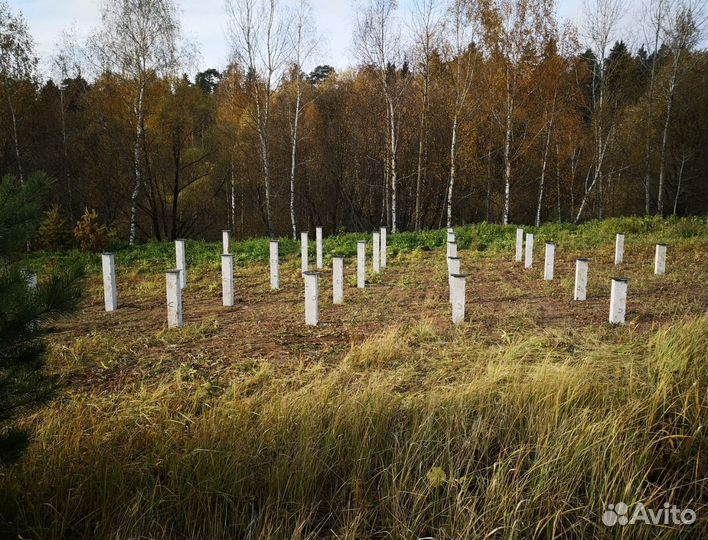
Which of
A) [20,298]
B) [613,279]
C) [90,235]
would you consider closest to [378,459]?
[20,298]

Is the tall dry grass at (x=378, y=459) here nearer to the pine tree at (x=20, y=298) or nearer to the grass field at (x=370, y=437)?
the grass field at (x=370, y=437)

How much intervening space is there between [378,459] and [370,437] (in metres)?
0.15

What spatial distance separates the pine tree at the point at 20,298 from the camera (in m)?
2.27

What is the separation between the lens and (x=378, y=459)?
304 cm

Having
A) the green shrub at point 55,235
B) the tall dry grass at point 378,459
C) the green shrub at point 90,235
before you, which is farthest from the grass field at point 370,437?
the green shrub at point 55,235

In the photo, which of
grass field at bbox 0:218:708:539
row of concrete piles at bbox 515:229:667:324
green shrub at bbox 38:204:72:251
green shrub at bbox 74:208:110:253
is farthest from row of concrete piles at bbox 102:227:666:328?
green shrub at bbox 38:204:72:251

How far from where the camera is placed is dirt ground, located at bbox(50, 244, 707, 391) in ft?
16.5

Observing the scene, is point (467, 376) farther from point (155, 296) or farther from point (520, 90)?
point (520, 90)

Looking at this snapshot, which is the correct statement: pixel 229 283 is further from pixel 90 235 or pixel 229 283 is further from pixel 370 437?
pixel 90 235

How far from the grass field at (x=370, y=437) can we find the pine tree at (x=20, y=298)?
511mm

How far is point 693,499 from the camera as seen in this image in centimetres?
280

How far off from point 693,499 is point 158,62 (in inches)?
766

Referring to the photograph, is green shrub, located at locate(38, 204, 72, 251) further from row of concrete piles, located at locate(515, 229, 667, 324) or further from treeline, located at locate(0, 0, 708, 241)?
row of concrete piles, located at locate(515, 229, 667, 324)

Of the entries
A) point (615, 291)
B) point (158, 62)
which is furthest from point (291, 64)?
point (615, 291)
